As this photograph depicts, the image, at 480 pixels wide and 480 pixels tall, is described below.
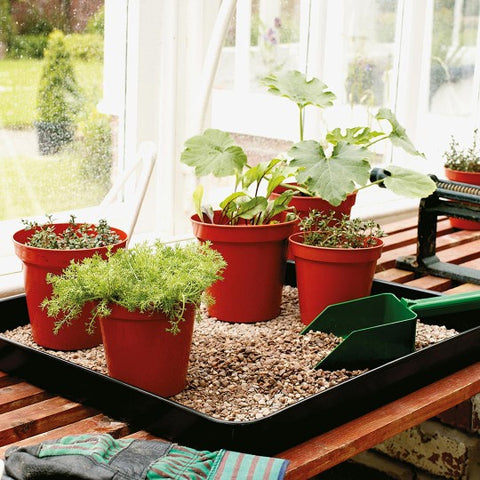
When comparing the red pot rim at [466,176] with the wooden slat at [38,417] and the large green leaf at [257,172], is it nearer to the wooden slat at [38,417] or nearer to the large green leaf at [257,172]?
the large green leaf at [257,172]

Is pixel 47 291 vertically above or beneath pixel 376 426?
above

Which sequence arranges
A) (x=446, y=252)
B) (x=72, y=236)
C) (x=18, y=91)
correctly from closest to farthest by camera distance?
(x=72, y=236) < (x=18, y=91) < (x=446, y=252)

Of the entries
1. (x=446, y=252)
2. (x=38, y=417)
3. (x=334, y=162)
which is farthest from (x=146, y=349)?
(x=446, y=252)

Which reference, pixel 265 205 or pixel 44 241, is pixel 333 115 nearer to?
pixel 265 205

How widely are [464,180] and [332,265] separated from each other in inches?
42.3

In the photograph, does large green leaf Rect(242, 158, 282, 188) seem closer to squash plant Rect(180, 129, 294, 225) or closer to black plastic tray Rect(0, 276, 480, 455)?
squash plant Rect(180, 129, 294, 225)

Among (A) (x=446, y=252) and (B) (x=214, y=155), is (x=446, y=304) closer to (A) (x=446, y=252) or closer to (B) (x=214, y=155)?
(B) (x=214, y=155)

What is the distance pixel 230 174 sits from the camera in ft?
5.35

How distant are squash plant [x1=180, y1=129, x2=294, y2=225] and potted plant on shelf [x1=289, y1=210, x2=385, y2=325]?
0.08m

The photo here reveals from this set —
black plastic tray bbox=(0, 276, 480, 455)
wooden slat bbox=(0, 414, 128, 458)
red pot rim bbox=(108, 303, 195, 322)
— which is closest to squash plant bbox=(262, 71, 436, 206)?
black plastic tray bbox=(0, 276, 480, 455)

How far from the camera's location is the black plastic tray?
111 centimetres

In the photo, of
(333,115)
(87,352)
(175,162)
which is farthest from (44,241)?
(333,115)

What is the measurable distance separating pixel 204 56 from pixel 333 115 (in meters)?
0.79

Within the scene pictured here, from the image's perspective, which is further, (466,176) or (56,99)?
(466,176)
